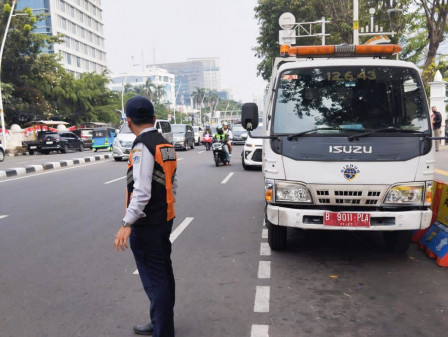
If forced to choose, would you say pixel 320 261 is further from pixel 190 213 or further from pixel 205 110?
pixel 205 110

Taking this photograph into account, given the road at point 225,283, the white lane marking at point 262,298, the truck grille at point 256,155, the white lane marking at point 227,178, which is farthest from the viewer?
the truck grille at point 256,155

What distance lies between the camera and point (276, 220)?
4.95 meters

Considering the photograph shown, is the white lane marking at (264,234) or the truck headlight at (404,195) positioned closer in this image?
the truck headlight at (404,195)

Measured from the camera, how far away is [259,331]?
3.44 meters

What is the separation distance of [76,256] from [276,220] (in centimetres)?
241

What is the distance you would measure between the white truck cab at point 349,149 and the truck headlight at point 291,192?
10 millimetres

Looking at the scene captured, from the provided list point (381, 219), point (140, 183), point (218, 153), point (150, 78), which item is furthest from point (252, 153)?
point (150, 78)

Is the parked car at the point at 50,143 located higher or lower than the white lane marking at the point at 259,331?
higher

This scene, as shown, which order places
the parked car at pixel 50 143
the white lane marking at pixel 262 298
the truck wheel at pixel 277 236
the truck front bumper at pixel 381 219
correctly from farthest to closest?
the parked car at pixel 50 143 → the truck wheel at pixel 277 236 → the truck front bumper at pixel 381 219 → the white lane marking at pixel 262 298

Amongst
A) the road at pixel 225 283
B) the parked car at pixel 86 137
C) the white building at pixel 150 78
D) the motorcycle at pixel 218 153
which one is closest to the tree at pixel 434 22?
the motorcycle at pixel 218 153

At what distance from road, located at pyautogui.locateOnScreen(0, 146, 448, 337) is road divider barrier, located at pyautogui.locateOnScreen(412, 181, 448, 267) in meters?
0.12

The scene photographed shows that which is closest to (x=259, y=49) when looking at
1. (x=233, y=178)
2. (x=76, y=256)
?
(x=233, y=178)

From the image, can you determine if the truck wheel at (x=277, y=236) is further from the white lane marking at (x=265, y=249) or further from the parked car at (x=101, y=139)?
the parked car at (x=101, y=139)

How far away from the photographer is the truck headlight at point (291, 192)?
4.85 m
